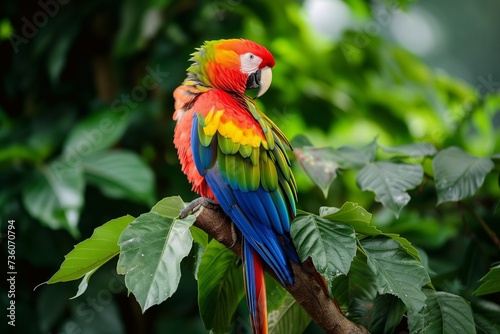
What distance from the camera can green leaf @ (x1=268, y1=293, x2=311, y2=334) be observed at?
0.78m

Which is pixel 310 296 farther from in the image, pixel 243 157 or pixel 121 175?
pixel 121 175

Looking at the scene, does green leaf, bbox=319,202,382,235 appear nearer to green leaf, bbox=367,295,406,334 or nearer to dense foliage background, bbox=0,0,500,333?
green leaf, bbox=367,295,406,334

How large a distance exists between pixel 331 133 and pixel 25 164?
2.66 ft

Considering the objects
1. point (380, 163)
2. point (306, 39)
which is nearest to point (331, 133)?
point (306, 39)

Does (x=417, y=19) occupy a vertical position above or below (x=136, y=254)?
below

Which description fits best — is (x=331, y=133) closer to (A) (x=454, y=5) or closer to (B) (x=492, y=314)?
(B) (x=492, y=314)

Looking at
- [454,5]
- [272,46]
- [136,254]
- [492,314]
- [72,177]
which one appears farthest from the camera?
[454,5]

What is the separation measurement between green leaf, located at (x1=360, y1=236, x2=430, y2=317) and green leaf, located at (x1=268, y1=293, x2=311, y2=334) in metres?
0.16

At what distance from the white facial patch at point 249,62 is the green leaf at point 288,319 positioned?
30 centimetres

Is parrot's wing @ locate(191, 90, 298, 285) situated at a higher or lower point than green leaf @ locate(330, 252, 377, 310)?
higher

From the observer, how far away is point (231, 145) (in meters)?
0.72

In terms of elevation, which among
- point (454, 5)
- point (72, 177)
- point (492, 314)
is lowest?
point (454, 5)
